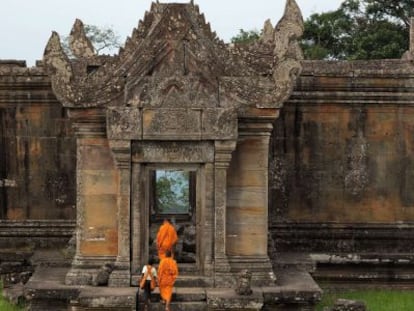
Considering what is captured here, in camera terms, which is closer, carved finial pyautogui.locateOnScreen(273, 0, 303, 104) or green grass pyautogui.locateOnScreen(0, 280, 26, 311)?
carved finial pyautogui.locateOnScreen(273, 0, 303, 104)

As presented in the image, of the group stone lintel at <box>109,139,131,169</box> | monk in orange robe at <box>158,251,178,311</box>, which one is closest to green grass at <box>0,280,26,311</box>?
monk in orange robe at <box>158,251,178,311</box>

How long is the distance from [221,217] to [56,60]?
325 cm

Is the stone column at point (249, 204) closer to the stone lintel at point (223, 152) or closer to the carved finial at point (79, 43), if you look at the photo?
the stone lintel at point (223, 152)

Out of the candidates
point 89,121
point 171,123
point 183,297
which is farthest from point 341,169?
point 89,121

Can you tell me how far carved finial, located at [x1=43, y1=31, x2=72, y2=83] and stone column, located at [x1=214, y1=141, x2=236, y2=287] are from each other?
242 cm

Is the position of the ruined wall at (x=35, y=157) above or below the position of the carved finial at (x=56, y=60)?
below

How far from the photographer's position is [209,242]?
12625 millimetres

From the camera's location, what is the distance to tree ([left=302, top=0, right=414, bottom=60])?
122 ft

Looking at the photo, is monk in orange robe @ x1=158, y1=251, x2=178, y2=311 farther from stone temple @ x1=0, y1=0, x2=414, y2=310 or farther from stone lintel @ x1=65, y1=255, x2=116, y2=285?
stone lintel @ x1=65, y1=255, x2=116, y2=285

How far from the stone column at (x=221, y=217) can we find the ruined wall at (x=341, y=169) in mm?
3656

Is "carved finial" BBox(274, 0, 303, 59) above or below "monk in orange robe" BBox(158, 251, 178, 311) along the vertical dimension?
above

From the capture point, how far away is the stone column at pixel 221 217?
12508 millimetres

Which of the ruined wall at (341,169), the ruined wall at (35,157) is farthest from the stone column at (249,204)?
the ruined wall at (35,157)

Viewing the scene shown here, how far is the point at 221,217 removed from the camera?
41.2ft
